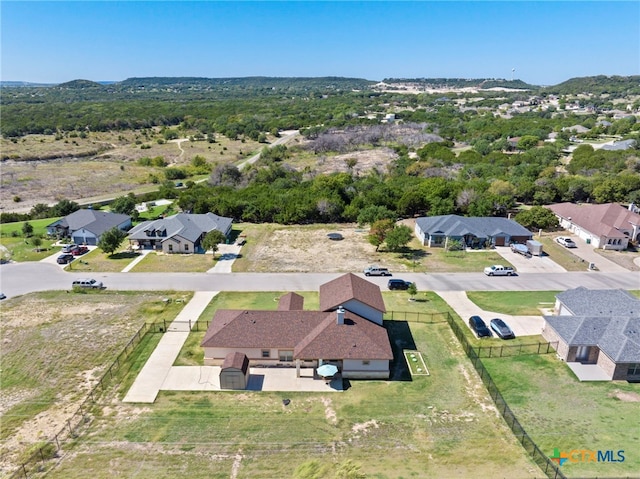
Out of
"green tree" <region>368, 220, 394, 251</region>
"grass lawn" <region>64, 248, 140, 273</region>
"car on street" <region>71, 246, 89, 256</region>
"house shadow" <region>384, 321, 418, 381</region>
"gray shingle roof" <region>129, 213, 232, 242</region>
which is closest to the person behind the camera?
"house shadow" <region>384, 321, 418, 381</region>

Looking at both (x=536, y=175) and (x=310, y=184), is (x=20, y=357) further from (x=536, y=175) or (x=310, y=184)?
(x=536, y=175)

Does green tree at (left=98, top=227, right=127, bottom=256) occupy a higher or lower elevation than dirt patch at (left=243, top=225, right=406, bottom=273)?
higher

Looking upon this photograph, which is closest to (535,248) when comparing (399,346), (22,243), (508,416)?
(399,346)

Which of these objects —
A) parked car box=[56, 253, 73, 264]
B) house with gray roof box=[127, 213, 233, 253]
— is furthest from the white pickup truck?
parked car box=[56, 253, 73, 264]

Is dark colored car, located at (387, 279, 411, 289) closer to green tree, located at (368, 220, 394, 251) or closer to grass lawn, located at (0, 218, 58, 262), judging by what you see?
green tree, located at (368, 220, 394, 251)

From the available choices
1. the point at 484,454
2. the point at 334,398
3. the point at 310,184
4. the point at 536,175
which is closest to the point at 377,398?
the point at 334,398
